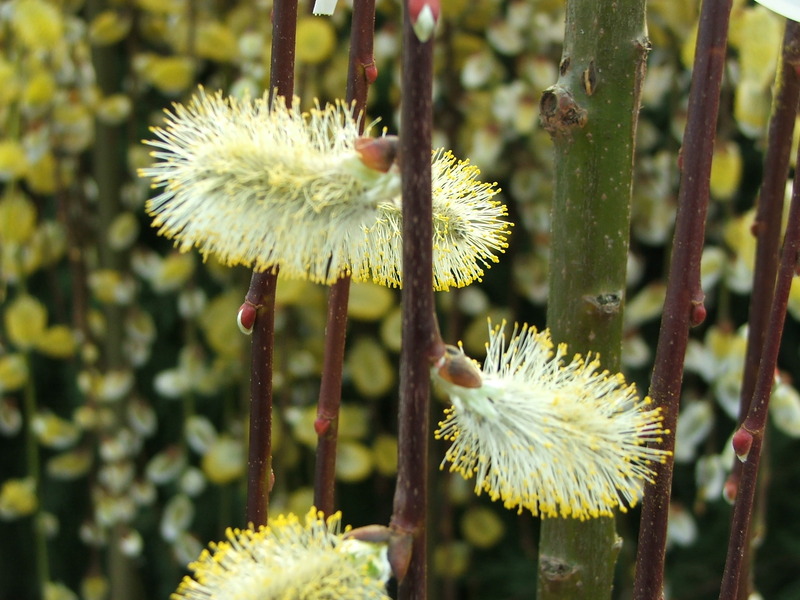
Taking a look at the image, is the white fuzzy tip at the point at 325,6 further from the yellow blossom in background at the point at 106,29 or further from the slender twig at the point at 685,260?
the yellow blossom in background at the point at 106,29

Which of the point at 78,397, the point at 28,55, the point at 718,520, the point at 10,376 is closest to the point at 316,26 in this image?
the point at 28,55

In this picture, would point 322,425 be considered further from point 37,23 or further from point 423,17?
point 37,23

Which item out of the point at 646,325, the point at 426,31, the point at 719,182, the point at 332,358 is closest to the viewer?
the point at 426,31

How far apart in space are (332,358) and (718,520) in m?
0.86

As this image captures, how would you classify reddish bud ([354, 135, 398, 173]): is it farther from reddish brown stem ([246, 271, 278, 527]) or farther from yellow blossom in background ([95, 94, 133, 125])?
yellow blossom in background ([95, 94, 133, 125])

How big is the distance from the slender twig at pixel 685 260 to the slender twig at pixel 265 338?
0.51 feet

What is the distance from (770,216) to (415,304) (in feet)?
0.99

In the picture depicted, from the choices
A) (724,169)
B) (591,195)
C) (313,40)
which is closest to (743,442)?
(591,195)

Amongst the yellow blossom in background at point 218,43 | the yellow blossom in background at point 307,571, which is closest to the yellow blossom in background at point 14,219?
the yellow blossom in background at point 218,43

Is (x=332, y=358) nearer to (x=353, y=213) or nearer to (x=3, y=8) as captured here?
(x=353, y=213)

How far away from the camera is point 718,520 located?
112cm

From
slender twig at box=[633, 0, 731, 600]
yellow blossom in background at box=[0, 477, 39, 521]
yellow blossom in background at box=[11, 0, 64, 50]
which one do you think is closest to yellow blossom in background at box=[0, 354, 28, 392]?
yellow blossom in background at box=[0, 477, 39, 521]

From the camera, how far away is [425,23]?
24 cm

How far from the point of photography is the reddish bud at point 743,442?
41cm
